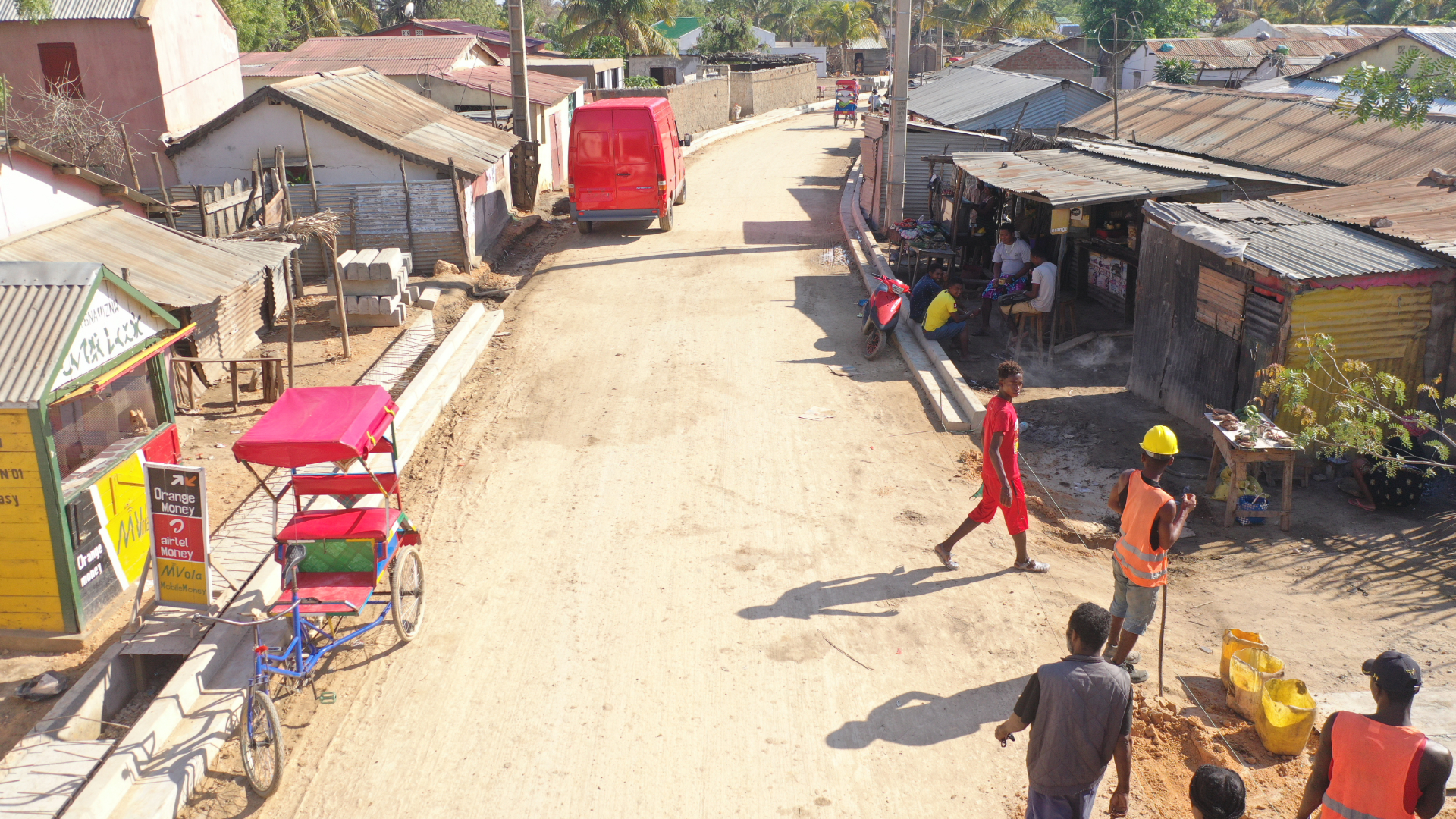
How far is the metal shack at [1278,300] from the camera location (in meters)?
9.08

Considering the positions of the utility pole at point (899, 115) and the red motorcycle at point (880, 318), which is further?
the utility pole at point (899, 115)

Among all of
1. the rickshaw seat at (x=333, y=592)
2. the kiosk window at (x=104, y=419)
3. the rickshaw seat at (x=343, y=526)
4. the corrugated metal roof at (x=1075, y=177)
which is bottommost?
the rickshaw seat at (x=333, y=592)

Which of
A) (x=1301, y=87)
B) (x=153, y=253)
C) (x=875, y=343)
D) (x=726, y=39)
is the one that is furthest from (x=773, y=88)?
(x=153, y=253)

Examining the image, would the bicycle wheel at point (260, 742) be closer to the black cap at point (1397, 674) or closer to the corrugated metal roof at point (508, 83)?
the black cap at point (1397, 674)

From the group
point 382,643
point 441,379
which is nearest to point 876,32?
point 441,379

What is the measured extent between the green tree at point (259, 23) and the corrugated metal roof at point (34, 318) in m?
30.6

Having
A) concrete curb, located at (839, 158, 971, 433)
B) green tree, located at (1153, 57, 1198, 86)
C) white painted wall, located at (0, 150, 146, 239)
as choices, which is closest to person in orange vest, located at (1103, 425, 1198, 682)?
concrete curb, located at (839, 158, 971, 433)

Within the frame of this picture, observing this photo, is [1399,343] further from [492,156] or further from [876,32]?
[876,32]

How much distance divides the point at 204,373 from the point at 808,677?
30.4ft

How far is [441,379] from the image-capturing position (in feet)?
39.9

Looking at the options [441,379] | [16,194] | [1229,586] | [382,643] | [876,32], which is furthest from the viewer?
[876,32]

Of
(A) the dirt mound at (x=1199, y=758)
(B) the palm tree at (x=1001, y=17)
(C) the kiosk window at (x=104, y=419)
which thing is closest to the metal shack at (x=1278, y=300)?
(A) the dirt mound at (x=1199, y=758)

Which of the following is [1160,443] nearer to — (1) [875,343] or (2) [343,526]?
(2) [343,526]

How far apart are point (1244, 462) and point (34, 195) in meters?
11.9
